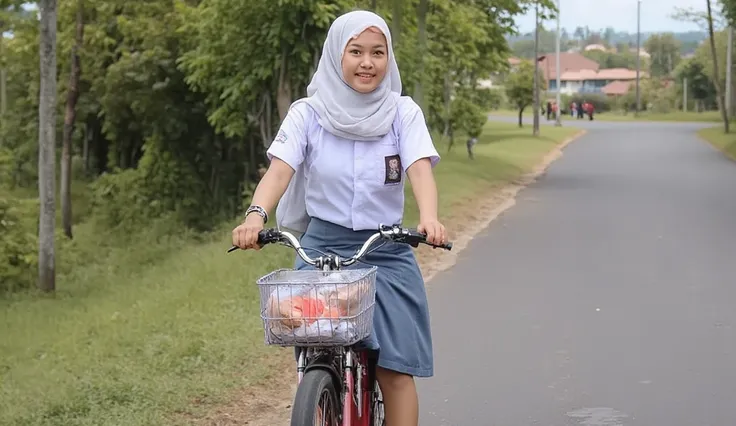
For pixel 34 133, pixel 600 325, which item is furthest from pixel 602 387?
pixel 34 133

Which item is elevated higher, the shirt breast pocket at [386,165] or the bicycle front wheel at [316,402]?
the shirt breast pocket at [386,165]

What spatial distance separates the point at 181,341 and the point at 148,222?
16106mm

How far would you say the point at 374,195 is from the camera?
402 centimetres

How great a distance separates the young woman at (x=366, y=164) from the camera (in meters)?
3.95

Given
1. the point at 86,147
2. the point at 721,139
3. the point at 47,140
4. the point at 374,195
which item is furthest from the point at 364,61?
the point at 721,139

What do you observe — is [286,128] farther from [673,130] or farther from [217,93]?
[673,130]

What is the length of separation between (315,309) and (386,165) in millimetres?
750

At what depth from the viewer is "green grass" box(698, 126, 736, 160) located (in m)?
33.8

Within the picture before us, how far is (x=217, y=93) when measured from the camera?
1827 cm

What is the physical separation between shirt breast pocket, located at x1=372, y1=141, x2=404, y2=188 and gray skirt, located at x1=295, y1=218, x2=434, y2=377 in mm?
202

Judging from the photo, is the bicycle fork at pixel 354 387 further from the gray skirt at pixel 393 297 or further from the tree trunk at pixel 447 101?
the tree trunk at pixel 447 101

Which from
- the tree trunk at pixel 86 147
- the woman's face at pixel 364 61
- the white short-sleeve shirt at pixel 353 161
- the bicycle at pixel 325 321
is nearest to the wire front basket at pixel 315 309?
the bicycle at pixel 325 321

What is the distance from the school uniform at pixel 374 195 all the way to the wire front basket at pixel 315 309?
1.40 ft

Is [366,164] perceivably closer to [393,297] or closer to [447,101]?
[393,297]
